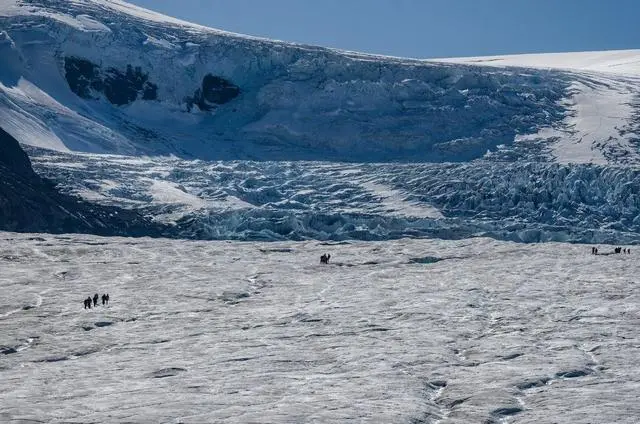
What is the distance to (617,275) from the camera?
31.6 meters

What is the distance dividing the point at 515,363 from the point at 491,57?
292 feet

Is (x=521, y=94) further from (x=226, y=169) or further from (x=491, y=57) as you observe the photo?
(x=491, y=57)

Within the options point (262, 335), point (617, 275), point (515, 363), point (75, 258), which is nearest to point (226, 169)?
point (75, 258)

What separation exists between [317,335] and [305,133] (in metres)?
44.8

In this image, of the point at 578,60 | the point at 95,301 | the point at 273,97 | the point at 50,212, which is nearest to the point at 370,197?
the point at 273,97

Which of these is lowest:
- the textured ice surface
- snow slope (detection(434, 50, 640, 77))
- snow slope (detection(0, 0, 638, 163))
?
the textured ice surface

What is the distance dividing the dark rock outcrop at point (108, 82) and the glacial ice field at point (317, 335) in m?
29.1

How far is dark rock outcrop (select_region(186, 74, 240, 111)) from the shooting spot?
227ft

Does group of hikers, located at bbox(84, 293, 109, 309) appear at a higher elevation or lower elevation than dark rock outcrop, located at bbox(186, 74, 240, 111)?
lower

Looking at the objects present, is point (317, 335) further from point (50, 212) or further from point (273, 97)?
point (273, 97)

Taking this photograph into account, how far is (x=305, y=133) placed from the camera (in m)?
66.8

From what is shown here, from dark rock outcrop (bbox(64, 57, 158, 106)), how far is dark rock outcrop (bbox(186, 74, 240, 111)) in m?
3.22

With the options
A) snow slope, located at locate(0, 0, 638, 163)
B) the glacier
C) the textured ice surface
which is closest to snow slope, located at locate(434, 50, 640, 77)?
the glacier

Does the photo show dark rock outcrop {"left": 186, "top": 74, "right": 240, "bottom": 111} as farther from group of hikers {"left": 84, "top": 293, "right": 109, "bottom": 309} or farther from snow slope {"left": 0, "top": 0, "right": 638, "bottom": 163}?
group of hikers {"left": 84, "top": 293, "right": 109, "bottom": 309}
